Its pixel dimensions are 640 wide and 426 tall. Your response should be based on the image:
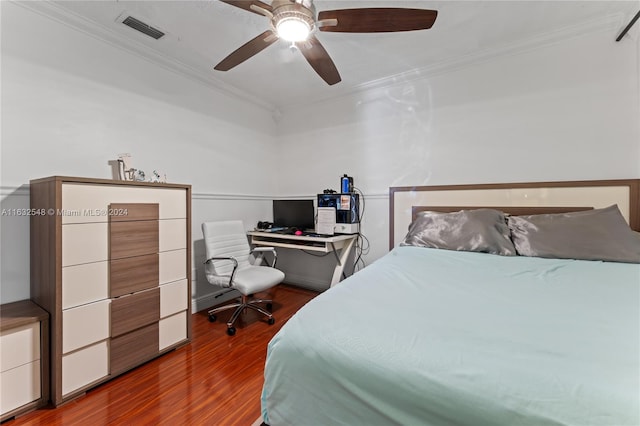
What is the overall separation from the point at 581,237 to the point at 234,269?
266 centimetres

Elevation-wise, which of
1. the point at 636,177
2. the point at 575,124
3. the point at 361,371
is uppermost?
the point at 575,124

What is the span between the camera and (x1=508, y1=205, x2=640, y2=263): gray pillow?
1793 mm

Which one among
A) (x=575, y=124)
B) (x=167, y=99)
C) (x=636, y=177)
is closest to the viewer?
(x=636, y=177)

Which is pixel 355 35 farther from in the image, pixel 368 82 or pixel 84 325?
pixel 84 325

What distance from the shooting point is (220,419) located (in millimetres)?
1464

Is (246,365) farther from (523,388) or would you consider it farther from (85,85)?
(85,85)

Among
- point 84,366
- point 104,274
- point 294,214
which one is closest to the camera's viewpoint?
point 84,366

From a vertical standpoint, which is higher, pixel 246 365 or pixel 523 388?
pixel 523 388

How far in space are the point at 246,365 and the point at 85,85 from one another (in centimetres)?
249

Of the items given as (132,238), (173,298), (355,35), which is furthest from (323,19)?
(173,298)

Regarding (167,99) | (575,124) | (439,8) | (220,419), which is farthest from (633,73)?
(167,99)

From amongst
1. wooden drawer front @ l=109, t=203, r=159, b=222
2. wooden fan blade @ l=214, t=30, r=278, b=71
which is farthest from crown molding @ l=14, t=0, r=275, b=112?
wooden drawer front @ l=109, t=203, r=159, b=222

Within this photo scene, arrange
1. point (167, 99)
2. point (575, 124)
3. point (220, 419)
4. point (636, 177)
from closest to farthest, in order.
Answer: point (220, 419) → point (636, 177) → point (575, 124) → point (167, 99)

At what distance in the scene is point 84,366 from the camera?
5.45ft
